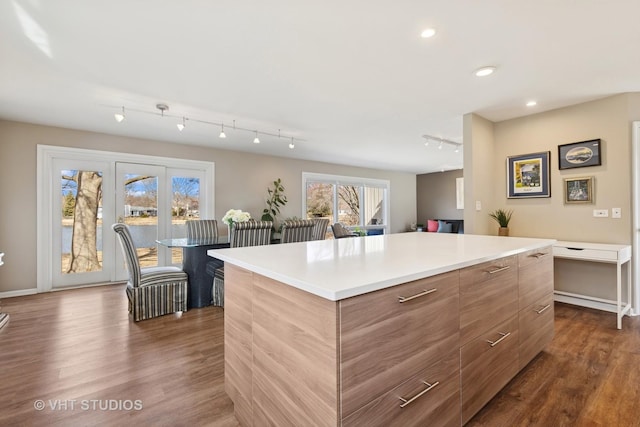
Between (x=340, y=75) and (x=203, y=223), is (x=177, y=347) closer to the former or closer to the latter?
(x=203, y=223)

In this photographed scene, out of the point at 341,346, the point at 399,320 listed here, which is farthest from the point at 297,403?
the point at 399,320

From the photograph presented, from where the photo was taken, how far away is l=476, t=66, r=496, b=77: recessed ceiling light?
96.8 inches

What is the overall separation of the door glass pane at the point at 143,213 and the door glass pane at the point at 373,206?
521 centimetres

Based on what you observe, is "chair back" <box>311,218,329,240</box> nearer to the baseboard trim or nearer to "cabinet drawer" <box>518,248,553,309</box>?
"cabinet drawer" <box>518,248,553,309</box>

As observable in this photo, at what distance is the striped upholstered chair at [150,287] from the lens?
299cm

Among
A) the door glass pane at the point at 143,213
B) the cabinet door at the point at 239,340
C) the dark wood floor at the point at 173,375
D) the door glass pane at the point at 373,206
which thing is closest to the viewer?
the cabinet door at the point at 239,340

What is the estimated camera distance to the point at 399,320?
1.10 metres

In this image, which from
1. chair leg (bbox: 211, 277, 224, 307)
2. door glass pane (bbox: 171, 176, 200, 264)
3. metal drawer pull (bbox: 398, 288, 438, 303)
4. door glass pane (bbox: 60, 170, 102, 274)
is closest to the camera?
metal drawer pull (bbox: 398, 288, 438, 303)

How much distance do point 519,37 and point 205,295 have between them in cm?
380

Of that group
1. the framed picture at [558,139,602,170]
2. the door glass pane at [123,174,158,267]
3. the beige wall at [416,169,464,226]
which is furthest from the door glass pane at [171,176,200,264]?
the beige wall at [416,169,464,226]

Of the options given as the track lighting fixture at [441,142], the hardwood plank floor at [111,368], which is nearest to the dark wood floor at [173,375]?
the hardwood plank floor at [111,368]

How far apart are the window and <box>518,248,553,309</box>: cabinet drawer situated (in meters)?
4.96

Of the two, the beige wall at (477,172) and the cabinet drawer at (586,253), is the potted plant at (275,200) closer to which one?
the beige wall at (477,172)

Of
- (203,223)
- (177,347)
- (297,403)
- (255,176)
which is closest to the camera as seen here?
(297,403)
